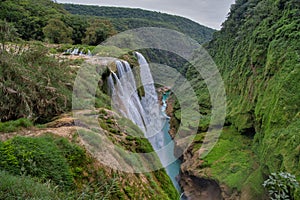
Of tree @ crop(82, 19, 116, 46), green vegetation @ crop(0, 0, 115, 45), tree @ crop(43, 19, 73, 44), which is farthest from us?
tree @ crop(82, 19, 116, 46)

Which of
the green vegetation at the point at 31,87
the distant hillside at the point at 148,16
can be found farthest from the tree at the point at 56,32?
the distant hillside at the point at 148,16

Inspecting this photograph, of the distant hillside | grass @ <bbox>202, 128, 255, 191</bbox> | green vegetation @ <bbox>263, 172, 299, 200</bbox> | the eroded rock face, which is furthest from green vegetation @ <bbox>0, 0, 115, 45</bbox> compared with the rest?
the distant hillside

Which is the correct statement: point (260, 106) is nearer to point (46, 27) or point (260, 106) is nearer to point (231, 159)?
point (231, 159)

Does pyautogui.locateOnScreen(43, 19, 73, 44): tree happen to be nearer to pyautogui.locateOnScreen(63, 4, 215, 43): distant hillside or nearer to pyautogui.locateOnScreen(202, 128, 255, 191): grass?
pyautogui.locateOnScreen(202, 128, 255, 191): grass

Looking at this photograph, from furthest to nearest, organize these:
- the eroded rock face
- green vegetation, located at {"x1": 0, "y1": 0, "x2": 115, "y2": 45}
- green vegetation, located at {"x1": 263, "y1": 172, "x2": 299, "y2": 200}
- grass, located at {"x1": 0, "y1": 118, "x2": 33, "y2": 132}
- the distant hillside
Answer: the distant hillside, green vegetation, located at {"x1": 0, "y1": 0, "x2": 115, "y2": 45}, the eroded rock face, grass, located at {"x1": 0, "y1": 118, "x2": 33, "y2": 132}, green vegetation, located at {"x1": 263, "y1": 172, "x2": 299, "y2": 200}

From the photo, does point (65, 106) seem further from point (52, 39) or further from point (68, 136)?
point (52, 39)

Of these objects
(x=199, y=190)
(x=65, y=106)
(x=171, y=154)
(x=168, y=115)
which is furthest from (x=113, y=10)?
(x=65, y=106)

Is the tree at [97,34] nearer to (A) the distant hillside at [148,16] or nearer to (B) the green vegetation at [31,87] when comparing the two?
(B) the green vegetation at [31,87]

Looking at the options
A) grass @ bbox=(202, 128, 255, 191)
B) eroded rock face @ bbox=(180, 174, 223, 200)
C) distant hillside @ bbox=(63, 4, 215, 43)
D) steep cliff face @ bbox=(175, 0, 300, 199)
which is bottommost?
eroded rock face @ bbox=(180, 174, 223, 200)
